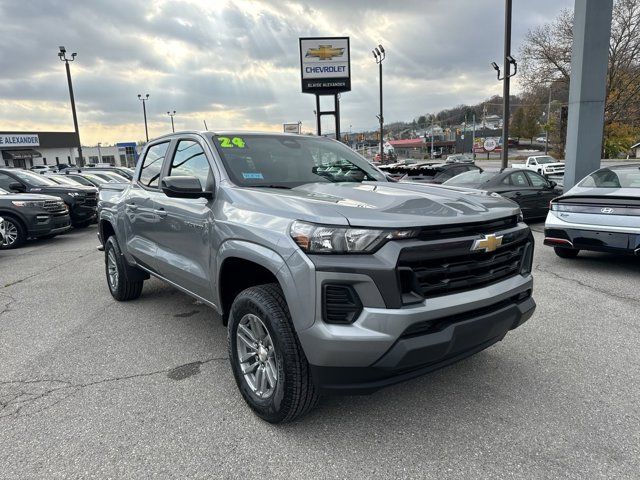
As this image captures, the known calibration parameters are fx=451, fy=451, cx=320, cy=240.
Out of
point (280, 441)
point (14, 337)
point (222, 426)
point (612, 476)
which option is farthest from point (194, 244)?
point (612, 476)

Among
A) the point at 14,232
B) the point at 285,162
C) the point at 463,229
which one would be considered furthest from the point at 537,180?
the point at 14,232

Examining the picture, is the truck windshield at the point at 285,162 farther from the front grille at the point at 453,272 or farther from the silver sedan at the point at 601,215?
the silver sedan at the point at 601,215

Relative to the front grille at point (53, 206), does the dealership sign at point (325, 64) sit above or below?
A: above

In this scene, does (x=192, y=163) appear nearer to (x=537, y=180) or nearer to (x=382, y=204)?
(x=382, y=204)

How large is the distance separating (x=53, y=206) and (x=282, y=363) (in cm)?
1042

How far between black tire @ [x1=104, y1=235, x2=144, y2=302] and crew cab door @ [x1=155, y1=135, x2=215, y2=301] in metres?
1.23

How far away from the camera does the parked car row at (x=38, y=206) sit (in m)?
10.2

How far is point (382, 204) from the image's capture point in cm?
264

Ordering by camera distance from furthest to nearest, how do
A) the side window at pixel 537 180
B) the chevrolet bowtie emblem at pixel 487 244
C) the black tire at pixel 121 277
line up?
the side window at pixel 537 180, the black tire at pixel 121 277, the chevrolet bowtie emblem at pixel 487 244

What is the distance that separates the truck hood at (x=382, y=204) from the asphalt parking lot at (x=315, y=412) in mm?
1277

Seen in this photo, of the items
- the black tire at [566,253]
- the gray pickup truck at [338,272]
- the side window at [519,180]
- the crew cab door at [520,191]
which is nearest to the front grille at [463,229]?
the gray pickup truck at [338,272]

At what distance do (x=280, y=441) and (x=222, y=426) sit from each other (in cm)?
42

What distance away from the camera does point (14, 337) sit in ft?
14.8

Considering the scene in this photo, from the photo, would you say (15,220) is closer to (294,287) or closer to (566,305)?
(294,287)
